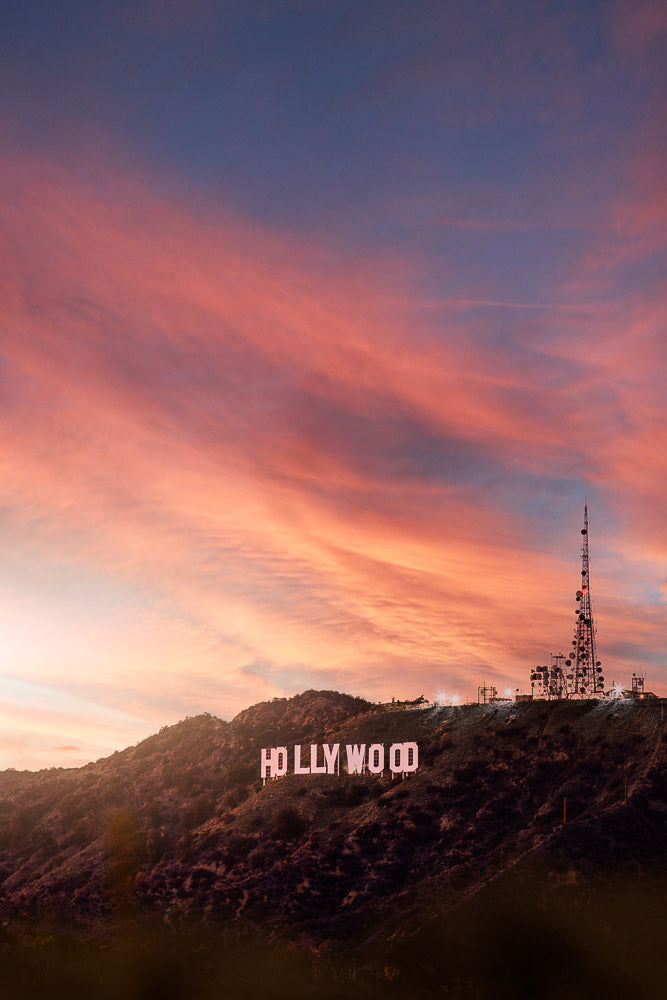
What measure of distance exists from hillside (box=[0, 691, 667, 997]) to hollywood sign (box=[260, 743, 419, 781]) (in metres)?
1.82

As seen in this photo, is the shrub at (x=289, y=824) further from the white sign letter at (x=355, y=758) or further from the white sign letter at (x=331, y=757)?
the white sign letter at (x=355, y=758)

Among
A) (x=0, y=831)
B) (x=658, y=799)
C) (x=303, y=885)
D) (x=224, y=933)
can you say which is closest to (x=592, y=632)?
(x=658, y=799)

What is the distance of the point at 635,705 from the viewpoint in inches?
4065

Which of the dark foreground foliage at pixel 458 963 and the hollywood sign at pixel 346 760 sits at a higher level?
the hollywood sign at pixel 346 760

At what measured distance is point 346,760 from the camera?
118 m

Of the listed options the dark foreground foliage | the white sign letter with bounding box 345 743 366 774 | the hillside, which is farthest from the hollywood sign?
the dark foreground foliage

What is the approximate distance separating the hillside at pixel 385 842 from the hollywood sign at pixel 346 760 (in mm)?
1821

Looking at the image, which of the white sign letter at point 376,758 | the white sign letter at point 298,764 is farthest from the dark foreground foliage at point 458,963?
the white sign letter at point 298,764

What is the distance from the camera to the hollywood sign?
354 feet

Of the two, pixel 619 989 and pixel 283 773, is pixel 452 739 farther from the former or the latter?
pixel 619 989

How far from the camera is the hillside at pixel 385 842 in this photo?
6512 centimetres

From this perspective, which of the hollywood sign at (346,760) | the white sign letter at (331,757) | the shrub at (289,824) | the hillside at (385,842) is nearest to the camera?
the hillside at (385,842)

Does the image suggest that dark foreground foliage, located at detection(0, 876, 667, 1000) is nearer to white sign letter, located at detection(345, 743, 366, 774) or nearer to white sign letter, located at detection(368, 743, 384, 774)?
white sign letter, located at detection(368, 743, 384, 774)

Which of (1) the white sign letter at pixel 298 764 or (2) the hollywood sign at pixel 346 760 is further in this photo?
(1) the white sign letter at pixel 298 764
